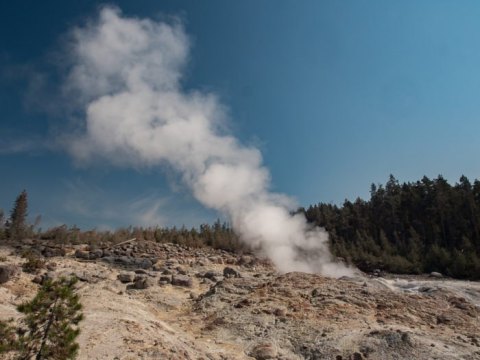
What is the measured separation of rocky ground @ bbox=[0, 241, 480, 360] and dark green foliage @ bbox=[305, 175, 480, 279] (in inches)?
828

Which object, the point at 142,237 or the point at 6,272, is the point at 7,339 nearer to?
the point at 6,272

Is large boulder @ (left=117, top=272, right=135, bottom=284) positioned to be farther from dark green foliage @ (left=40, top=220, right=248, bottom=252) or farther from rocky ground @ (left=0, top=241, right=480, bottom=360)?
dark green foliage @ (left=40, top=220, right=248, bottom=252)

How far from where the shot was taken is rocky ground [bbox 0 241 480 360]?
1126 cm

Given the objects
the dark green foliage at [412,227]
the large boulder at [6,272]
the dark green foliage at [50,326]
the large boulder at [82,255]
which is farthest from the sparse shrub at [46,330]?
the dark green foliage at [412,227]

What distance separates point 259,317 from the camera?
14594 millimetres

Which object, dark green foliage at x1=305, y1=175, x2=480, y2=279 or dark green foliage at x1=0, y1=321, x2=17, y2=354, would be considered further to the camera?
dark green foliage at x1=305, y1=175, x2=480, y2=279

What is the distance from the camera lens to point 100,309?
13.8 meters

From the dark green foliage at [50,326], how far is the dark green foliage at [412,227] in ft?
127

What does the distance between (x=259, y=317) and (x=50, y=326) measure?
8039 millimetres

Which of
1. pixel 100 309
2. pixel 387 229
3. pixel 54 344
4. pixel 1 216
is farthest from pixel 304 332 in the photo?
pixel 387 229

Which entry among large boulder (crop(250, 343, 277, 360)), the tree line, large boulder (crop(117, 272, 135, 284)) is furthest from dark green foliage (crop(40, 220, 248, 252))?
large boulder (crop(250, 343, 277, 360))

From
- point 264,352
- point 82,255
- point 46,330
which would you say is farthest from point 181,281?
point 46,330

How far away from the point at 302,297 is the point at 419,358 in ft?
20.3

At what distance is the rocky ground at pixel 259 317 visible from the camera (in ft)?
36.9
